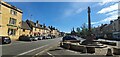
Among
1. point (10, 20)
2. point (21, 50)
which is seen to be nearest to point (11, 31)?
point (10, 20)

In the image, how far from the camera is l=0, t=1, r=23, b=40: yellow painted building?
149 feet

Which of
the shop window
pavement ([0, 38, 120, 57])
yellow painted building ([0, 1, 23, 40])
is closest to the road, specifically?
pavement ([0, 38, 120, 57])

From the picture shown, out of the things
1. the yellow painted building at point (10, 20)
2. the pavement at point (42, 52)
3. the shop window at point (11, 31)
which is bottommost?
the pavement at point (42, 52)

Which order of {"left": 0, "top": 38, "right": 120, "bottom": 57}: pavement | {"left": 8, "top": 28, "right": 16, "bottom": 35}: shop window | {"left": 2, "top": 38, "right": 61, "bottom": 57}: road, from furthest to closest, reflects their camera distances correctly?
{"left": 8, "top": 28, "right": 16, "bottom": 35}: shop window → {"left": 2, "top": 38, "right": 61, "bottom": 57}: road → {"left": 0, "top": 38, "right": 120, "bottom": 57}: pavement

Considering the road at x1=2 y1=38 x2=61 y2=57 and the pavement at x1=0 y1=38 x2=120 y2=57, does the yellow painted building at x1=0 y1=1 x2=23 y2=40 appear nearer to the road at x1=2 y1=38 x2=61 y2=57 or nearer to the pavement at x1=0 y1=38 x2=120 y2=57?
the road at x1=2 y1=38 x2=61 y2=57

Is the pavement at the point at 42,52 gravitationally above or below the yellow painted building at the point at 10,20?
below

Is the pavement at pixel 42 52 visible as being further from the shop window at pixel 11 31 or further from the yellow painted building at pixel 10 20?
the shop window at pixel 11 31

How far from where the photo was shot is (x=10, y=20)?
164ft

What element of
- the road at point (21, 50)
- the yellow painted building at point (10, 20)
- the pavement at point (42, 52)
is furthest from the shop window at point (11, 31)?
the pavement at point (42, 52)

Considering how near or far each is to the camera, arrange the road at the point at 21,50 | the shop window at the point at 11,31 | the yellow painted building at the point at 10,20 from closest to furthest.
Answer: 1. the road at the point at 21,50
2. the yellow painted building at the point at 10,20
3. the shop window at the point at 11,31

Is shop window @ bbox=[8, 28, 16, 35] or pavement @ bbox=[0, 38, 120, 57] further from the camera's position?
shop window @ bbox=[8, 28, 16, 35]

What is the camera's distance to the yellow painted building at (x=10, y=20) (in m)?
45.5

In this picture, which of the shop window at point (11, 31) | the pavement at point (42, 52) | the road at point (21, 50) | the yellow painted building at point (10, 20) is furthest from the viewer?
the shop window at point (11, 31)

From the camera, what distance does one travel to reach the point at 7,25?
47844mm
